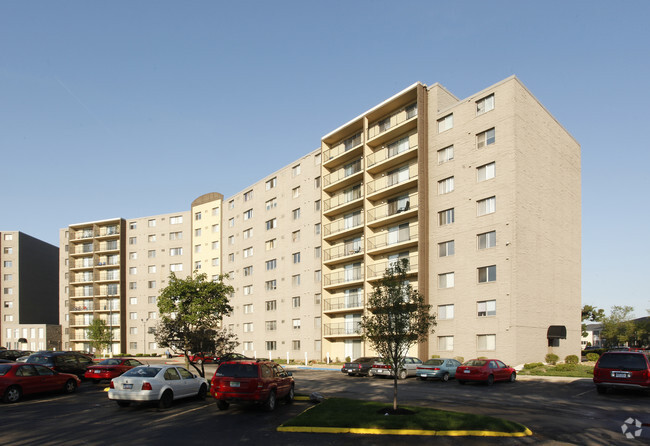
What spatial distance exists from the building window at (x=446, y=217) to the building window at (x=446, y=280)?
4134 mm

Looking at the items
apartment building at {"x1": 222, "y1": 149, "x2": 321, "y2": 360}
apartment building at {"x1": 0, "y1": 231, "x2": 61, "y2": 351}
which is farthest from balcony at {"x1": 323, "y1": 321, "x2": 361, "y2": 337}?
apartment building at {"x1": 0, "y1": 231, "x2": 61, "y2": 351}

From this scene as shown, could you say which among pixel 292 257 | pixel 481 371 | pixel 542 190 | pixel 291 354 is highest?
pixel 542 190

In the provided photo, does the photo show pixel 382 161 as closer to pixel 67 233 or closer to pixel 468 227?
pixel 468 227

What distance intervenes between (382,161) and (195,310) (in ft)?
74.4

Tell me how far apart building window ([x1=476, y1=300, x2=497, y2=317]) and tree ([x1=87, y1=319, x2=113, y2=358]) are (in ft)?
200

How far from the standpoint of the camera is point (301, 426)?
14008 millimetres

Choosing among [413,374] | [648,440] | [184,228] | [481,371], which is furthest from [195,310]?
[184,228]

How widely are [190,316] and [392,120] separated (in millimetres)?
27879

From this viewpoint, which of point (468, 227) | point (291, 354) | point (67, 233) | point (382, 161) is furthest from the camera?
point (67, 233)

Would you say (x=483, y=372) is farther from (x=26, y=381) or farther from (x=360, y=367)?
(x=26, y=381)

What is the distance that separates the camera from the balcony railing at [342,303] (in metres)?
49.2

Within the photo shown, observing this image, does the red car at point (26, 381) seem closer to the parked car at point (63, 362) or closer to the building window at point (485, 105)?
the parked car at point (63, 362)

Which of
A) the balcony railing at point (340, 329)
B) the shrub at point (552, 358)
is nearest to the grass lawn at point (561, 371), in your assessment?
the shrub at point (552, 358)

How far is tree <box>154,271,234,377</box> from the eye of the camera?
2633cm
